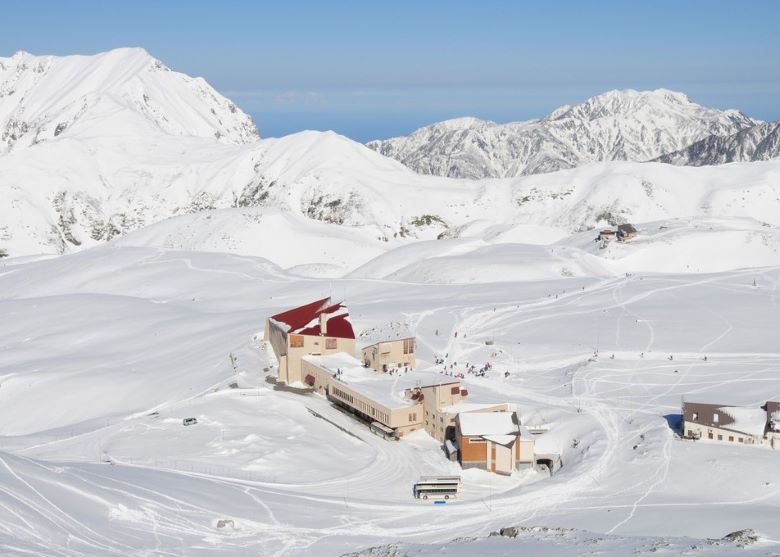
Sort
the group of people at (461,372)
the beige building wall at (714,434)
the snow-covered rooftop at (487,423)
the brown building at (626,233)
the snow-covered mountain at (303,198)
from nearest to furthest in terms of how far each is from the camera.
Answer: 1. the beige building wall at (714,434)
2. the snow-covered rooftop at (487,423)
3. the group of people at (461,372)
4. the brown building at (626,233)
5. the snow-covered mountain at (303,198)

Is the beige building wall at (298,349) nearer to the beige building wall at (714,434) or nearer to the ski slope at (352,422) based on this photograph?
the ski slope at (352,422)

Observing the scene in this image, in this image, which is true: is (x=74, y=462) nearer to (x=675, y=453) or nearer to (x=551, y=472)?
(x=551, y=472)

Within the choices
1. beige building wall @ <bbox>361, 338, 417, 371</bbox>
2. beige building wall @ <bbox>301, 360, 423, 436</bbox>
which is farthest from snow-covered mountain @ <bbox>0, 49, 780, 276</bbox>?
beige building wall @ <bbox>301, 360, 423, 436</bbox>

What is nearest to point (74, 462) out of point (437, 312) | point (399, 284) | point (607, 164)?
point (437, 312)

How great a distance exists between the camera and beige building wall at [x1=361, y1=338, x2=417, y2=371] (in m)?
52.4

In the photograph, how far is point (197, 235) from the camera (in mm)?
124812

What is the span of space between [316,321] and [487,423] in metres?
16.2

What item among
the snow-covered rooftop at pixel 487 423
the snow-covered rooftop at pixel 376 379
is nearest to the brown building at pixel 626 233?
the snow-covered rooftop at pixel 376 379

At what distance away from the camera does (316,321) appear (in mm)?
55281

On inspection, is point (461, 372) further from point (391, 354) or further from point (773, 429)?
point (773, 429)

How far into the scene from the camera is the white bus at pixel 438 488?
124ft

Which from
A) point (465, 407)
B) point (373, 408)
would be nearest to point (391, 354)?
point (373, 408)

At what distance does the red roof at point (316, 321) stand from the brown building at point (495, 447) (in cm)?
1488

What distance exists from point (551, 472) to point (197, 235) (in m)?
92.0
